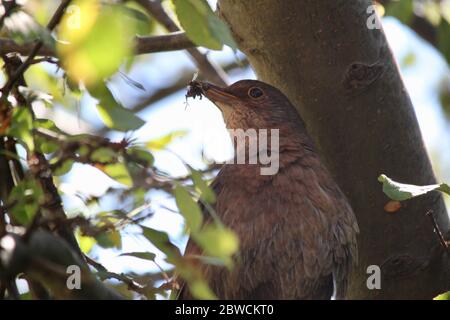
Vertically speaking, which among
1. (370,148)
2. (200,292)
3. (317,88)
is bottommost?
(200,292)

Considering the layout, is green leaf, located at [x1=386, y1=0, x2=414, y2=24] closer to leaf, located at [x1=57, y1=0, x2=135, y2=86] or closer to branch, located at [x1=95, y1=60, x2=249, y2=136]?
leaf, located at [x1=57, y1=0, x2=135, y2=86]

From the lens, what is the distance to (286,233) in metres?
4.63

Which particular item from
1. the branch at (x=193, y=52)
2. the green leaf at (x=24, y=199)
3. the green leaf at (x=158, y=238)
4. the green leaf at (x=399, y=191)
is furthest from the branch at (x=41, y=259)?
the branch at (x=193, y=52)

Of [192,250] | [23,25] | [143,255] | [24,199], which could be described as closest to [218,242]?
[24,199]

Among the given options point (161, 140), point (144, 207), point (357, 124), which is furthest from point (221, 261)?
point (357, 124)

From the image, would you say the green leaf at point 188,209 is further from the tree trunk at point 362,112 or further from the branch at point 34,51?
the tree trunk at point 362,112

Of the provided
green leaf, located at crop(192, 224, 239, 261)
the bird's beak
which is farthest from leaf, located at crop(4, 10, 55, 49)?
the bird's beak

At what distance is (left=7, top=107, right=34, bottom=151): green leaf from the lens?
10.3 ft

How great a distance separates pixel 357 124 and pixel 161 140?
1.87 m

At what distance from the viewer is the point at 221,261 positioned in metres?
2.57

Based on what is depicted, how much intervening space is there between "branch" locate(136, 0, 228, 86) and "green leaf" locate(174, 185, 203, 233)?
375cm

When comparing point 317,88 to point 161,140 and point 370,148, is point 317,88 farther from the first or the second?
point 161,140

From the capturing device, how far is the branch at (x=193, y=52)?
255 inches

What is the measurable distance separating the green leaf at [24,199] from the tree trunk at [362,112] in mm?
2014
